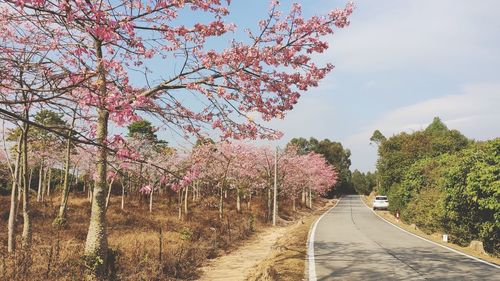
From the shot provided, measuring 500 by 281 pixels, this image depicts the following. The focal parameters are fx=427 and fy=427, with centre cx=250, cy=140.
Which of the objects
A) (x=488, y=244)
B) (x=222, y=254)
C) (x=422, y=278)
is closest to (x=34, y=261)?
(x=222, y=254)

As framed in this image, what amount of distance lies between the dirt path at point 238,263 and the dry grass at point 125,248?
395mm

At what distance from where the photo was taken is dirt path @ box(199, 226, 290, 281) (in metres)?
12.3

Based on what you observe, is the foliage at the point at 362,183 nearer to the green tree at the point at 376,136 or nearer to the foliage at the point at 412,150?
the green tree at the point at 376,136

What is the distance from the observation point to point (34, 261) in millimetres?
9875

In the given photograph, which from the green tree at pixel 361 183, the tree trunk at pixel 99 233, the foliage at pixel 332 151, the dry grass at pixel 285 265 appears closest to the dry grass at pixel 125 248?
the tree trunk at pixel 99 233

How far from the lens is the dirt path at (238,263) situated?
12.3 m

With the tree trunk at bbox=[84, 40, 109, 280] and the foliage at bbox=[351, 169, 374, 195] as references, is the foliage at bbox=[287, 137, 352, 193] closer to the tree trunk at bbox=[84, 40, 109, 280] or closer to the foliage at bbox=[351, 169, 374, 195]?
the foliage at bbox=[351, 169, 374, 195]

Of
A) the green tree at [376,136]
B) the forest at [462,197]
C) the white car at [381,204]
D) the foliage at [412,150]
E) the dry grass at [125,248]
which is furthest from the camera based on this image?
the green tree at [376,136]

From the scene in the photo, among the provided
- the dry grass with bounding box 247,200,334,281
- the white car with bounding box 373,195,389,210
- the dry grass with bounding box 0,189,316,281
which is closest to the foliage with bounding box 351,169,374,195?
the white car with bounding box 373,195,389,210

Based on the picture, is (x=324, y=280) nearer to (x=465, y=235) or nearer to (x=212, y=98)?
(x=212, y=98)

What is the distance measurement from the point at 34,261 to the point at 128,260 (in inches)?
88.1

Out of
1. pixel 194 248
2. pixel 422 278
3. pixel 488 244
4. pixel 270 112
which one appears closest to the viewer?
pixel 270 112

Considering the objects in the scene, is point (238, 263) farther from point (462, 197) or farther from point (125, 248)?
point (462, 197)

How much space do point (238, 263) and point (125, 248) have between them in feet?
12.9
